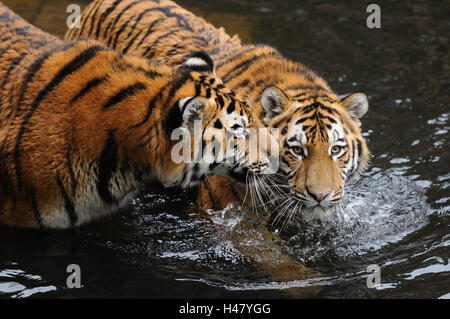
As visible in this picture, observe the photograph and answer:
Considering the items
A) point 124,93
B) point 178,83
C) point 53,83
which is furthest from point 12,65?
point 178,83

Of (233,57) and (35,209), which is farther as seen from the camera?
(233,57)

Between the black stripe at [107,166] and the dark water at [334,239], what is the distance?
49cm

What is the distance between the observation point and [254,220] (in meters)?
3.94

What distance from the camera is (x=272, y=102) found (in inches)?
148

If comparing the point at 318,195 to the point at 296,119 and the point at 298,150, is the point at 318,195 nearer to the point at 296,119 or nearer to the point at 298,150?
the point at 298,150

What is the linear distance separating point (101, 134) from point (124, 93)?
0.24 metres

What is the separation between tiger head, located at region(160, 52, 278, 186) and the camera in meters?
3.17

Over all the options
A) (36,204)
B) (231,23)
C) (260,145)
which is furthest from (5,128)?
(231,23)

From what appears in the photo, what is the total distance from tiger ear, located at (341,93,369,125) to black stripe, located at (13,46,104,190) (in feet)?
4.64

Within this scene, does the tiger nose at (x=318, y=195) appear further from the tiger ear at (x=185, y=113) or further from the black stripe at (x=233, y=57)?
the black stripe at (x=233, y=57)

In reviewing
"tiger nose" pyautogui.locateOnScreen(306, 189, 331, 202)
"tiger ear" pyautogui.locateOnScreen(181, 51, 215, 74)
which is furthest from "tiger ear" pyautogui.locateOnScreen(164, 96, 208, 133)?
"tiger nose" pyautogui.locateOnScreen(306, 189, 331, 202)

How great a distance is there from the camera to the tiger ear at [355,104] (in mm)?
3755

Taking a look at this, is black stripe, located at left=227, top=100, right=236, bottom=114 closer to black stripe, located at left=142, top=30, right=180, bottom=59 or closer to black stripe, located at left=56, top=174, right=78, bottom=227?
black stripe, located at left=56, top=174, right=78, bottom=227

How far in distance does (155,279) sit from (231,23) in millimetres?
4297
